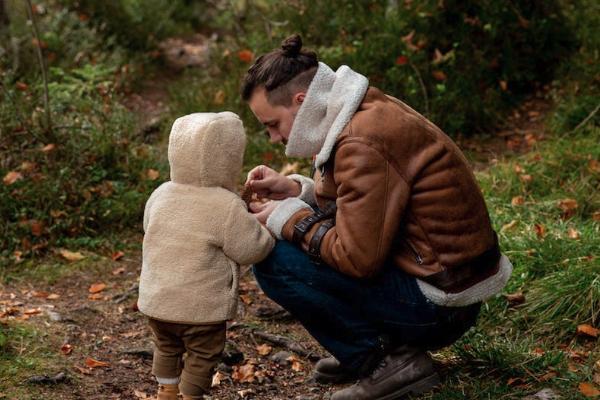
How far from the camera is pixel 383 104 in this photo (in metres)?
3.06

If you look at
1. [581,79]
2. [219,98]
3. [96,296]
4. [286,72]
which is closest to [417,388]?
[286,72]

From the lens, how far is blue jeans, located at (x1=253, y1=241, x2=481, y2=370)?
319cm

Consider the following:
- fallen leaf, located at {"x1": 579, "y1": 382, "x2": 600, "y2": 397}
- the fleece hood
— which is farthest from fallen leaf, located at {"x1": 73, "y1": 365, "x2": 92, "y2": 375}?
fallen leaf, located at {"x1": 579, "y1": 382, "x2": 600, "y2": 397}

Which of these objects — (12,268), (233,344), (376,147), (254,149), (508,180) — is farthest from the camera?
(254,149)

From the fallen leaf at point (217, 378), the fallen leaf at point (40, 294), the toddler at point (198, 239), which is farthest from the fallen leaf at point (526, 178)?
the fallen leaf at point (40, 294)

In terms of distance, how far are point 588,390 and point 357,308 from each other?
0.96m

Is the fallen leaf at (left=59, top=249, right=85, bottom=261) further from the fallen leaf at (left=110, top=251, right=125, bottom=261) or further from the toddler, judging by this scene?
the toddler

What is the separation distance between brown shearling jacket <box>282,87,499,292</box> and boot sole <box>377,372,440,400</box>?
0.49 m

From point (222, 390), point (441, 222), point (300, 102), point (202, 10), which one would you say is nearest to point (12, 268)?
point (222, 390)

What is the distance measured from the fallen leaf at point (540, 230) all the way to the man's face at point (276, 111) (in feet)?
6.93

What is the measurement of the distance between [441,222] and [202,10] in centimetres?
912

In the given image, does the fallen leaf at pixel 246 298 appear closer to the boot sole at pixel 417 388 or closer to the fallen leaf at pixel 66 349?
the fallen leaf at pixel 66 349

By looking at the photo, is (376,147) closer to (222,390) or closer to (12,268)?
(222,390)

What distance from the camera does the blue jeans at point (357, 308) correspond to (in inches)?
126
